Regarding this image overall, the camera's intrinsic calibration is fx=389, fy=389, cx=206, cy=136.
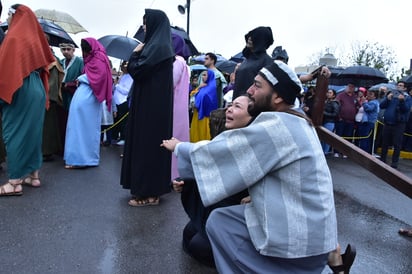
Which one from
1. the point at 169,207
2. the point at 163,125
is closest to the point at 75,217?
the point at 169,207

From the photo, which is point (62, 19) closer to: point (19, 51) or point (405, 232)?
point (19, 51)

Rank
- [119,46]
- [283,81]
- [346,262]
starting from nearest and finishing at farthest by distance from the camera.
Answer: [283,81] → [346,262] → [119,46]

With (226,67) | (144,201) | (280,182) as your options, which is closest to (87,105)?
(144,201)

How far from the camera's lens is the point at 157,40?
4.03m

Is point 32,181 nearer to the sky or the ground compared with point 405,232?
nearer to the sky

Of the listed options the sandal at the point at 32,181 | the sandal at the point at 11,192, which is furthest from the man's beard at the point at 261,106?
the sandal at the point at 32,181

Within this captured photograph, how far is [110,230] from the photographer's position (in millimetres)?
3557

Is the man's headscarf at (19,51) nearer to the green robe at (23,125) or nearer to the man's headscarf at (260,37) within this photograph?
the green robe at (23,125)

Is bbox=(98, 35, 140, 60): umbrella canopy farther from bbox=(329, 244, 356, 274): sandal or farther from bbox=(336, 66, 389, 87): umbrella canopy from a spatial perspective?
bbox=(329, 244, 356, 274): sandal

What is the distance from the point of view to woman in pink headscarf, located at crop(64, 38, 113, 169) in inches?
223

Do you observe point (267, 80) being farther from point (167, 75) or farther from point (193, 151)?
point (167, 75)

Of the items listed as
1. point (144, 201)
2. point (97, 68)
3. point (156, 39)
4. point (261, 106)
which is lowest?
point (144, 201)

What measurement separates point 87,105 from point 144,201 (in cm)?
217

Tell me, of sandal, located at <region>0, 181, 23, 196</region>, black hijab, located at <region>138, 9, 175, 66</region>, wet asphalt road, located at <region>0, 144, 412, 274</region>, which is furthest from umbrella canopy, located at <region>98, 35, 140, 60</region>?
sandal, located at <region>0, 181, 23, 196</region>
